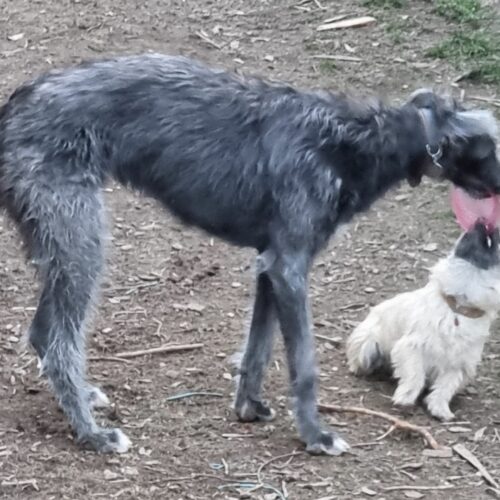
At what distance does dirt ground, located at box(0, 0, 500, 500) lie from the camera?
17.2ft

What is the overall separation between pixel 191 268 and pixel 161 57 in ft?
6.12

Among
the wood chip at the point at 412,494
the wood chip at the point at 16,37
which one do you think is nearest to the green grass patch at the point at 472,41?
the wood chip at the point at 16,37

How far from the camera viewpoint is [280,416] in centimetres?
581

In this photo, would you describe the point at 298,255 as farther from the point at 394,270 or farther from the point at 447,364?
the point at 394,270

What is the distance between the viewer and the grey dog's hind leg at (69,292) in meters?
5.25

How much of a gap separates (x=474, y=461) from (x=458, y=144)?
4.21 ft

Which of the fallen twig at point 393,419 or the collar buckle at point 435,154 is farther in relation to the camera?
the fallen twig at point 393,419

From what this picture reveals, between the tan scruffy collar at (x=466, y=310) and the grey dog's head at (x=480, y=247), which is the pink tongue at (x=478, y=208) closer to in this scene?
the grey dog's head at (x=480, y=247)

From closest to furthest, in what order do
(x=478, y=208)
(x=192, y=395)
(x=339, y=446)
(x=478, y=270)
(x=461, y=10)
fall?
(x=339, y=446), (x=478, y=208), (x=478, y=270), (x=192, y=395), (x=461, y=10)

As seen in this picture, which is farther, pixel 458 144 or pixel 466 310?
pixel 466 310

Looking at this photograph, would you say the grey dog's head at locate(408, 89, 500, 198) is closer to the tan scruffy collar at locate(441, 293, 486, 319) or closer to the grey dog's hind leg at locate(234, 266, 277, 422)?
the tan scruffy collar at locate(441, 293, 486, 319)

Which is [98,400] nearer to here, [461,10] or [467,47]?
[467,47]

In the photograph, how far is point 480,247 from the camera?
573cm

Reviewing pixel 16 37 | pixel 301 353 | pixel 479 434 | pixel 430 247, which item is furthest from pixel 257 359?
pixel 16 37
